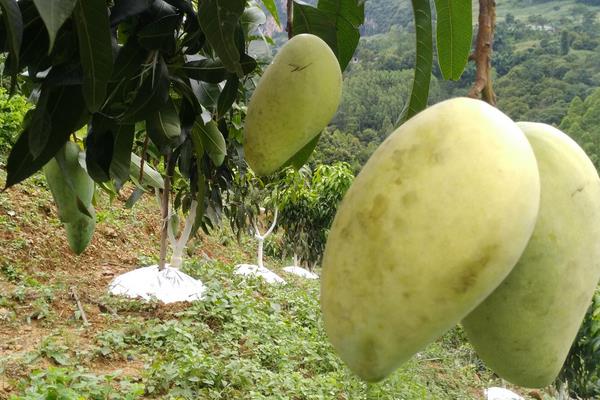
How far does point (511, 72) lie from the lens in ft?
54.4

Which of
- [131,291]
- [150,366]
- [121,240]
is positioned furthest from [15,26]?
[121,240]

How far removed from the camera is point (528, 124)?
52 cm

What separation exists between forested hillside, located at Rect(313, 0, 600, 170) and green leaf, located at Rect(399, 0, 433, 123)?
10802 millimetres

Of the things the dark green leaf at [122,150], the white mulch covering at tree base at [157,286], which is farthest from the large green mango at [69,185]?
the white mulch covering at tree base at [157,286]

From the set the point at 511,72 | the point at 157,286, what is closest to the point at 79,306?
the point at 157,286

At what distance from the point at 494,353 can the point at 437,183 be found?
0.50 ft

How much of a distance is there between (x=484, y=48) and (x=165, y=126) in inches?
28.0

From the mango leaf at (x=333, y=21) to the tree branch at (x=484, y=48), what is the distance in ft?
1.30

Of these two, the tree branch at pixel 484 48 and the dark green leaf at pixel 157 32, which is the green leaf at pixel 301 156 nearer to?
the dark green leaf at pixel 157 32

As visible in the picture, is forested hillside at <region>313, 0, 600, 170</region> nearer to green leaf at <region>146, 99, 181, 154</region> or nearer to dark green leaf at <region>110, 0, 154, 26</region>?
green leaf at <region>146, 99, 181, 154</region>

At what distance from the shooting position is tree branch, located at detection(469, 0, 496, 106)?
1.59 feet

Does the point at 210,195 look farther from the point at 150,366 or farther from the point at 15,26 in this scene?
the point at 15,26

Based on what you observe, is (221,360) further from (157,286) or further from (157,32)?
(157,32)

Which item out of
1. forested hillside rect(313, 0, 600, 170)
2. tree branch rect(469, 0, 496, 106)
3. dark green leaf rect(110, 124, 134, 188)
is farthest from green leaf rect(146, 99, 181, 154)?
forested hillside rect(313, 0, 600, 170)
